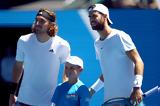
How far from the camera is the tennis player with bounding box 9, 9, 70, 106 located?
525cm

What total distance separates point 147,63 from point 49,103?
148 centimetres

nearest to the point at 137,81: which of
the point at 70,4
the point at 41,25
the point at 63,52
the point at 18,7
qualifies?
the point at 63,52

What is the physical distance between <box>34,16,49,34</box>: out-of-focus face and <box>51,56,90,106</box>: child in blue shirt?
368 mm

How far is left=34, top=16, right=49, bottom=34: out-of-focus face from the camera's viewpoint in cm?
524

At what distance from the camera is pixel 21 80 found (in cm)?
573

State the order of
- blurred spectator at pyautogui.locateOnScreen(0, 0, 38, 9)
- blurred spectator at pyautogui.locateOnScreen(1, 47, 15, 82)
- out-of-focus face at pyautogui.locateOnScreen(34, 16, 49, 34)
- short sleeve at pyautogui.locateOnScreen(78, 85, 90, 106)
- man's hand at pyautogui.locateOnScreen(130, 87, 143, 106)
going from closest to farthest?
man's hand at pyautogui.locateOnScreen(130, 87, 143, 106), short sleeve at pyautogui.locateOnScreen(78, 85, 90, 106), out-of-focus face at pyautogui.locateOnScreen(34, 16, 49, 34), blurred spectator at pyautogui.locateOnScreen(0, 0, 38, 9), blurred spectator at pyautogui.locateOnScreen(1, 47, 15, 82)

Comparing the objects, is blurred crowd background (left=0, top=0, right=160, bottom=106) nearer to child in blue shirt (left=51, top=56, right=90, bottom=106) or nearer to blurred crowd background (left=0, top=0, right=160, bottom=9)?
blurred crowd background (left=0, top=0, right=160, bottom=9)

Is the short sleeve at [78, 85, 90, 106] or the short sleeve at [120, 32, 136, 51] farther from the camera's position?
the short sleeve at [78, 85, 90, 106]

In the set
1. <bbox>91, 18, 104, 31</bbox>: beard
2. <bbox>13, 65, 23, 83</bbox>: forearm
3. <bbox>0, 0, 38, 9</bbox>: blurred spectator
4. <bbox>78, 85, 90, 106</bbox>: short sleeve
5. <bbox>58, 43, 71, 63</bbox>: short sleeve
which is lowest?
<bbox>78, 85, 90, 106</bbox>: short sleeve

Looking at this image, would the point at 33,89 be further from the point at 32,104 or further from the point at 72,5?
the point at 72,5

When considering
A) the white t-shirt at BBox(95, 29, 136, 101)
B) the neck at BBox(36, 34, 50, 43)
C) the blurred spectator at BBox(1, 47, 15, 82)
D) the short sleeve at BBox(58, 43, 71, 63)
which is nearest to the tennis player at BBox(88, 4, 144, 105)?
the white t-shirt at BBox(95, 29, 136, 101)

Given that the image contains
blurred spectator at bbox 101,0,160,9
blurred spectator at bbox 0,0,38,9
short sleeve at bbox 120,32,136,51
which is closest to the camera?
short sleeve at bbox 120,32,136,51

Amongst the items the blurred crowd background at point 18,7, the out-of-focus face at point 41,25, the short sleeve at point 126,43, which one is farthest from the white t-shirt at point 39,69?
the blurred crowd background at point 18,7

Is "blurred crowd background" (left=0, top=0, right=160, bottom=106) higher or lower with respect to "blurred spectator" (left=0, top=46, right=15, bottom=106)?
higher
